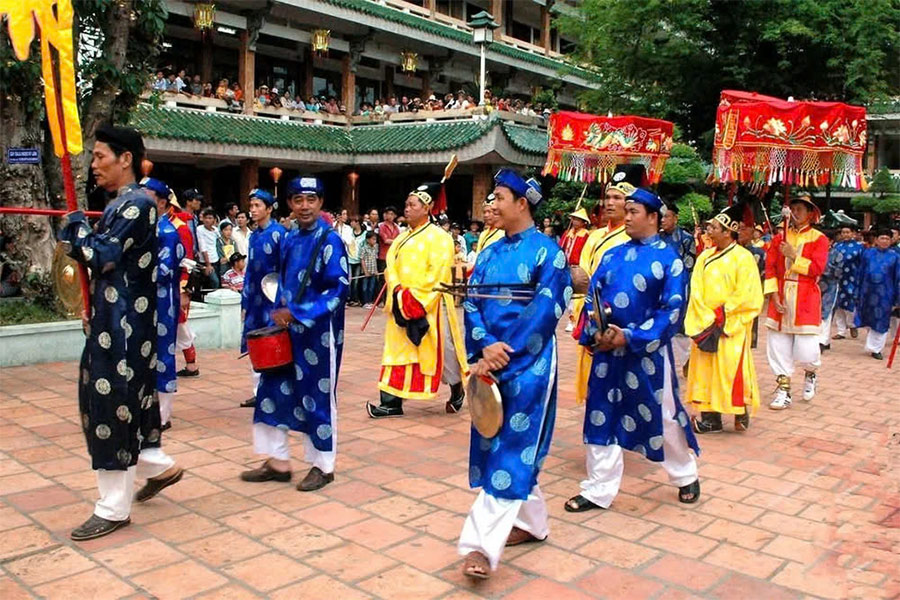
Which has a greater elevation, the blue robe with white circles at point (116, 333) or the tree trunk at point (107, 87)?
the tree trunk at point (107, 87)

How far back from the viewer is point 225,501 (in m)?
4.43

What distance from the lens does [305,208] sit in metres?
4.71

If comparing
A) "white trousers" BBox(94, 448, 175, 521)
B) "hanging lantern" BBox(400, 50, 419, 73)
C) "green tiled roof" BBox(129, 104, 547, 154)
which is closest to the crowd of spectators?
"green tiled roof" BBox(129, 104, 547, 154)

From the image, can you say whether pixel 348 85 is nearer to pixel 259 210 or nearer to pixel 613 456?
pixel 259 210

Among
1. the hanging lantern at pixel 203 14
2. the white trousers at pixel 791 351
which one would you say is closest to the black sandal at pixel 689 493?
the white trousers at pixel 791 351

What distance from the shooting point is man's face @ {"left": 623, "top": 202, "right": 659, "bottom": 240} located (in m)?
4.40

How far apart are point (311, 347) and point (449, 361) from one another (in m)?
→ 2.43

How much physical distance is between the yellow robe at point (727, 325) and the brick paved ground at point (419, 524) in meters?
0.33

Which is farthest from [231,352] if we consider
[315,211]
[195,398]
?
[315,211]

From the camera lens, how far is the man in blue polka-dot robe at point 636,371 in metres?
4.35

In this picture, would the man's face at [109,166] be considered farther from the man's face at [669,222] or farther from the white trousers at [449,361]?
the man's face at [669,222]

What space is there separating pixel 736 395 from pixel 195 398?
14.0ft

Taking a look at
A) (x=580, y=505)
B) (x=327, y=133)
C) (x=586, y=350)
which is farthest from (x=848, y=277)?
(x=327, y=133)

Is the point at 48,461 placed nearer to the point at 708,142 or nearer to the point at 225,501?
the point at 225,501
